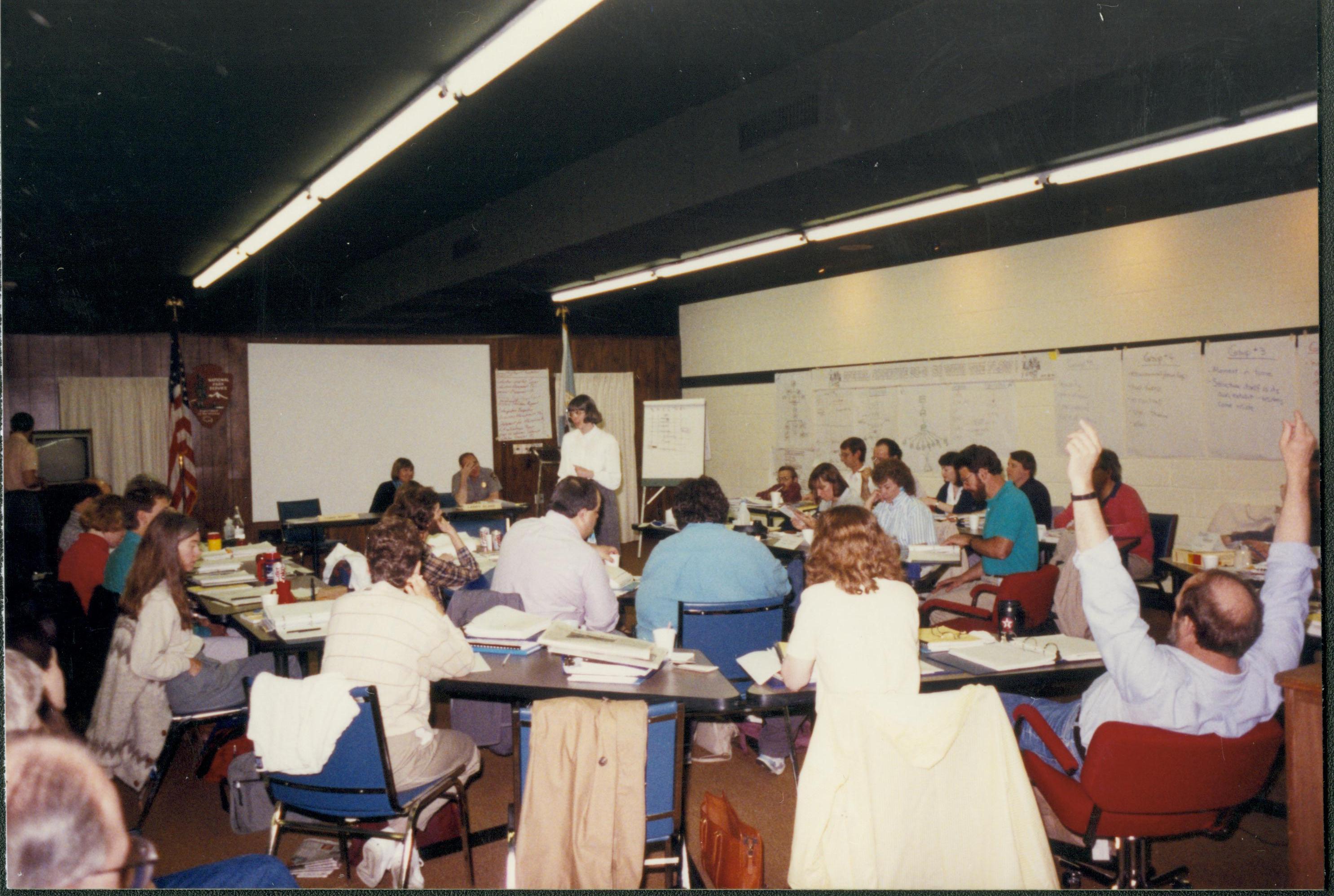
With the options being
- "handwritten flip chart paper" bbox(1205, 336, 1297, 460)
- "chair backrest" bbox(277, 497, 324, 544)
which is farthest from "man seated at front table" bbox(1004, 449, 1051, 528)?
"chair backrest" bbox(277, 497, 324, 544)

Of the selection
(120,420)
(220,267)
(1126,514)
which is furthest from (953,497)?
(120,420)

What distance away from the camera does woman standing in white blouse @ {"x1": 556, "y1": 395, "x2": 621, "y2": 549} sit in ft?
23.0

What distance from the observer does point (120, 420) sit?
9.45 metres

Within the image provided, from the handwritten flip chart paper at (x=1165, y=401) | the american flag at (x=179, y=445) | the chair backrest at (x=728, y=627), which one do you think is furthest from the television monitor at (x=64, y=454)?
the handwritten flip chart paper at (x=1165, y=401)

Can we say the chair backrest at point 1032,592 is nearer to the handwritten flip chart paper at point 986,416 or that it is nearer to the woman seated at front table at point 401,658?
the woman seated at front table at point 401,658

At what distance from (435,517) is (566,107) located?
2.40 m

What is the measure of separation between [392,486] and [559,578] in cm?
519

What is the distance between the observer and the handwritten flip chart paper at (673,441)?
A: 10711 mm

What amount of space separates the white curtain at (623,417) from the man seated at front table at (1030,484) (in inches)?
238

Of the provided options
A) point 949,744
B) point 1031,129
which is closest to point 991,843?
point 949,744

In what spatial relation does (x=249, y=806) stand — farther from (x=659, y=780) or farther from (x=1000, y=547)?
(x=1000, y=547)

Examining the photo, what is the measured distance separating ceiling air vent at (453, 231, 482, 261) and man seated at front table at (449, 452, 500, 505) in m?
2.12

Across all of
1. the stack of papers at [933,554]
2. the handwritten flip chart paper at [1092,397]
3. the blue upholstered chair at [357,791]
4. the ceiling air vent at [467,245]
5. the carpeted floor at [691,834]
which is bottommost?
the carpeted floor at [691,834]

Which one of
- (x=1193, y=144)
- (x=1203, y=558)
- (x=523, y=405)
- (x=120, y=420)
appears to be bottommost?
(x=1203, y=558)
